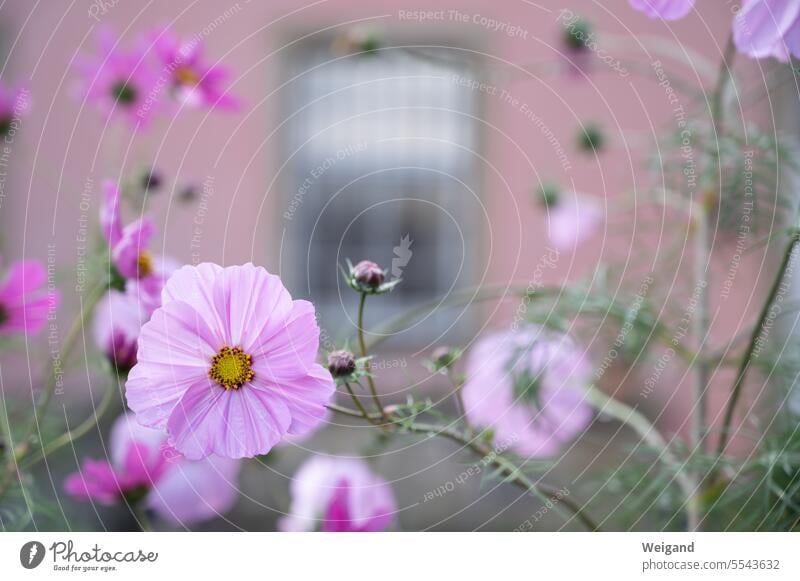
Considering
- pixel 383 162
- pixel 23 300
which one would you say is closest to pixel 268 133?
pixel 383 162

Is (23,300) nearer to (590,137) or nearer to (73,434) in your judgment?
(73,434)

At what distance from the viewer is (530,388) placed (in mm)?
437

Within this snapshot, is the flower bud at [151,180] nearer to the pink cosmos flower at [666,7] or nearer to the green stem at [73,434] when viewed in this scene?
the green stem at [73,434]

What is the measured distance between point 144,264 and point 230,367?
110 millimetres

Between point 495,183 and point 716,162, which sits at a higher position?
point 495,183

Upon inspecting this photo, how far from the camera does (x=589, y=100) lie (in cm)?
218

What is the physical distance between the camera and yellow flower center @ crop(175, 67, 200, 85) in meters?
0.43

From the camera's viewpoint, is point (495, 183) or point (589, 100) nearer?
point (589, 100)

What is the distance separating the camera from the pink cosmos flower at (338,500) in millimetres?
375

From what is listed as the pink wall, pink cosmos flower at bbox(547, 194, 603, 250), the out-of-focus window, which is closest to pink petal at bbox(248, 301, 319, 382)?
pink cosmos flower at bbox(547, 194, 603, 250)

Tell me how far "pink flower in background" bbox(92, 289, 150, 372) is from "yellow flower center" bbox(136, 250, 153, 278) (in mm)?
11
